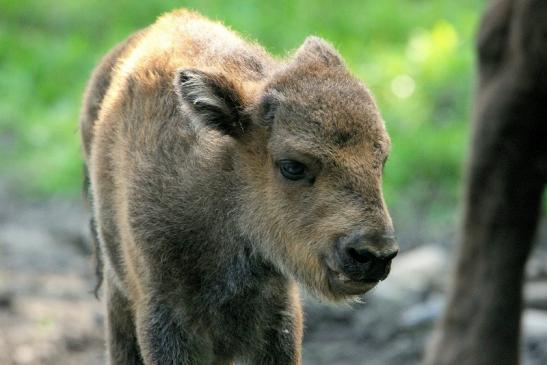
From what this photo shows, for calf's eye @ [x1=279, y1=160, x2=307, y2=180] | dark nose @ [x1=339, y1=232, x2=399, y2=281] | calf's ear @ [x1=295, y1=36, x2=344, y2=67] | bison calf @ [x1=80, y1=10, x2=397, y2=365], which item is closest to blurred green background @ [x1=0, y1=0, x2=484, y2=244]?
bison calf @ [x1=80, y1=10, x2=397, y2=365]

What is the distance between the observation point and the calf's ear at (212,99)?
509cm

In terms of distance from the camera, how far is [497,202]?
8.32m

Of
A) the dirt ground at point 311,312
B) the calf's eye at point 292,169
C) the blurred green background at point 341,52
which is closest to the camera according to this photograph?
the calf's eye at point 292,169

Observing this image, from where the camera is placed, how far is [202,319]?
211 inches

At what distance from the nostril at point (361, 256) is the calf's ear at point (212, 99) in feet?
3.25

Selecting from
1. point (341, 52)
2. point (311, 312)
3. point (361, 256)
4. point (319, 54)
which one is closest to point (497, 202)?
point (311, 312)

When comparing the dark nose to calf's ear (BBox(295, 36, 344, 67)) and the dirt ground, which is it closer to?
calf's ear (BBox(295, 36, 344, 67))

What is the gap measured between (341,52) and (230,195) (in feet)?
30.2

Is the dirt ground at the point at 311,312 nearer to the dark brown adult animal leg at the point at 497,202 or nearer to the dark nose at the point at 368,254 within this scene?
the dark brown adult animal leg at the point at 497,202

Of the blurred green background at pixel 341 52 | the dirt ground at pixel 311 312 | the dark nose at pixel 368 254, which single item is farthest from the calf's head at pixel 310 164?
the blurred green background at pixel 341 52

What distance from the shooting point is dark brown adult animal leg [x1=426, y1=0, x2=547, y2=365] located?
317 inches

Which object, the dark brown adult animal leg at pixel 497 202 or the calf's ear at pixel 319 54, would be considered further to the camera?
the dark brown adult animal leg at pixel 497 202

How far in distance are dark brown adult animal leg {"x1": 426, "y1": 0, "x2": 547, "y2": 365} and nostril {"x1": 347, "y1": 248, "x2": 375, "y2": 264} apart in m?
3.74

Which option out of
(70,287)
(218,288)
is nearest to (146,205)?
(218,288)
